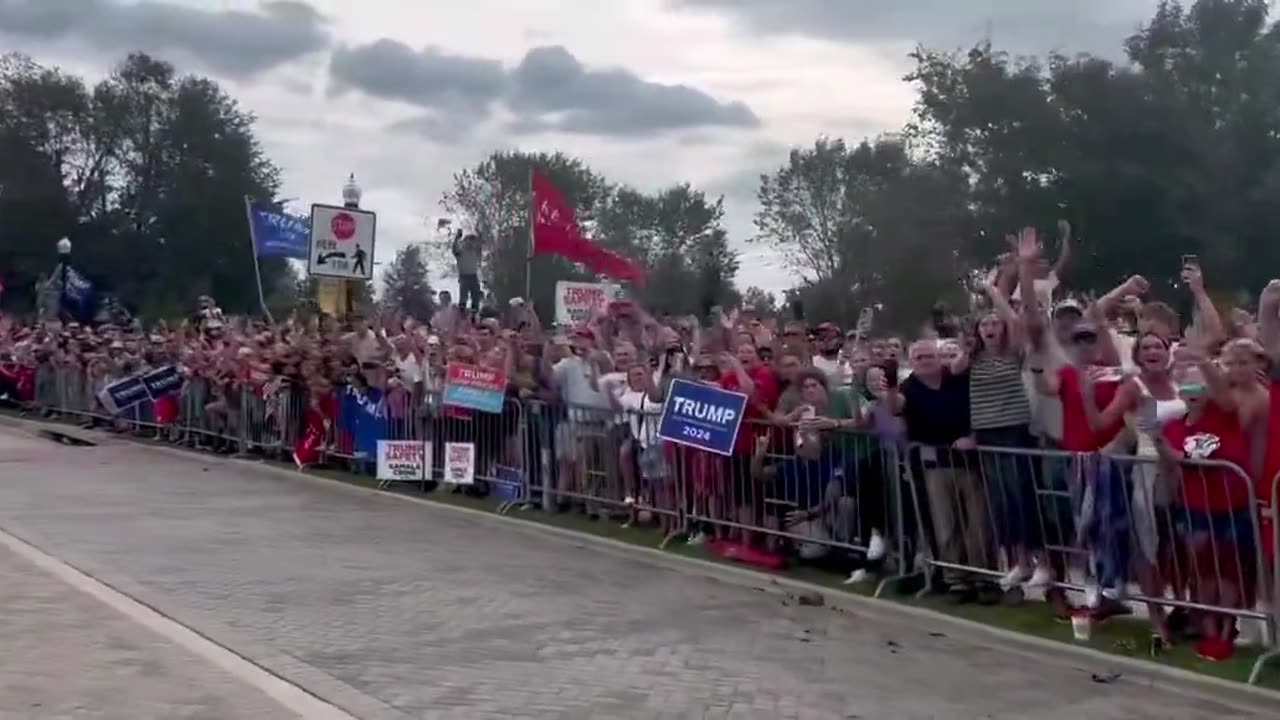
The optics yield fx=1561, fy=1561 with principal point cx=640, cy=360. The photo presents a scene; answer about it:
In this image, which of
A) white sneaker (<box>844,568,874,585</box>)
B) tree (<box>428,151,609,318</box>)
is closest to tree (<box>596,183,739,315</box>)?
tree (<box>428,151,609,318</box>)

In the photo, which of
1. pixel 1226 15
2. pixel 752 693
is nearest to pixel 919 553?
pixel 752 693

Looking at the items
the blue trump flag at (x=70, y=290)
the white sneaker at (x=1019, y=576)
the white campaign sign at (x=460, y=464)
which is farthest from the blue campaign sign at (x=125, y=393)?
the white sneaker at (x=1019, y=576)

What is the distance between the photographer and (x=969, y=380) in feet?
36.4

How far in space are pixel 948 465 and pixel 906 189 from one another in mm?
29657

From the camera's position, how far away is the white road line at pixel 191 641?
8078 millimetres

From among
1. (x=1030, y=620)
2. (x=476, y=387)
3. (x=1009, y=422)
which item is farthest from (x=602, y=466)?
(x=1030, y=620)

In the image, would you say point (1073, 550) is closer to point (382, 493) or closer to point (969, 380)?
point (969, 380)

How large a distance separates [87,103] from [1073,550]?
73676 mm

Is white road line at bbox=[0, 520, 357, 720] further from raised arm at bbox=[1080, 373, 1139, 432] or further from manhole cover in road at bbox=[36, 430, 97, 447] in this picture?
manhole cover in road at bbox=[36, 430, 97, 447]

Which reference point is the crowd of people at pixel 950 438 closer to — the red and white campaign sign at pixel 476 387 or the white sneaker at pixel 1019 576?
the white sneaker at pixel 1019 576

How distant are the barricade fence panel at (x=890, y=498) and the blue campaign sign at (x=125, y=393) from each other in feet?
27.1

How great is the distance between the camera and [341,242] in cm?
2327

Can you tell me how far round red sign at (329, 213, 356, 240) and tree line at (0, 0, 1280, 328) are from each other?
14.7 feet

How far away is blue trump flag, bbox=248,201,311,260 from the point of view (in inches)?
1019
